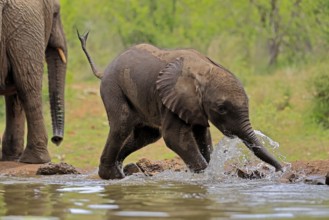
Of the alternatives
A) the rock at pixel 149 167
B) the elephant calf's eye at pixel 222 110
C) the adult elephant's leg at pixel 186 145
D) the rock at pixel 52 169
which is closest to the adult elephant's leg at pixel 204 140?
the adult elephant's leg at pixel 186 145

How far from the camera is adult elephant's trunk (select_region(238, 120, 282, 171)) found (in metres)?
7.83

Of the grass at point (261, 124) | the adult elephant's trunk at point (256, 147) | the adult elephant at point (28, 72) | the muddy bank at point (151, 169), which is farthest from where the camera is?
the grass at point (261, 124)

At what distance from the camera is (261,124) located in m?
13.0

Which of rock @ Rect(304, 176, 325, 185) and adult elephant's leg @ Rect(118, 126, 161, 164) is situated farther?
adult elephant's leg @ Rect(118, 126, 161, 164)

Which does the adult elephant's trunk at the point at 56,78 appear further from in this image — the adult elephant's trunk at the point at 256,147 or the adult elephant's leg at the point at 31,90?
the adult elephant's trunk at the point at 256,147

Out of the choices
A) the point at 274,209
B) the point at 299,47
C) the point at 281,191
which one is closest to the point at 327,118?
the point at 281,191

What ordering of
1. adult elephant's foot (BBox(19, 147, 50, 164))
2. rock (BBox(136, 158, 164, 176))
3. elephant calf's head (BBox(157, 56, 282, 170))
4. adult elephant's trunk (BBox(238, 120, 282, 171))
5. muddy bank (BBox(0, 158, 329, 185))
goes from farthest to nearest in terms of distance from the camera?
adult elephant's foot (BBox(19, 147, 50, 164)), rock (BBox(136, 158, 164, 176)), muddy bank (BBox(0, 158, 329, 185)), elephant calf's head (BBox(157, 56, 282, 170)), adult elephant's trunk (BBox(238, 120, 282, 171))

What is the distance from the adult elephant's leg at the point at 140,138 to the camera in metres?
9.08

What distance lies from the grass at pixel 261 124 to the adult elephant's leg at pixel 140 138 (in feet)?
10.3

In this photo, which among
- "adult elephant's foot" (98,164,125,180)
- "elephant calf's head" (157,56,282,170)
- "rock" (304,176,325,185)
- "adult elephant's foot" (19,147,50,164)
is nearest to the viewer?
"rock" (304,176,325,185)

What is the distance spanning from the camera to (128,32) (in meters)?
22.7

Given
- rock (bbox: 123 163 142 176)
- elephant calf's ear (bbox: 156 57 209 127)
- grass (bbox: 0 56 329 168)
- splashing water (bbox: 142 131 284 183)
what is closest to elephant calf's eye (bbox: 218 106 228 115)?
elephant calf's ear (bbox: 156 57 209 127)

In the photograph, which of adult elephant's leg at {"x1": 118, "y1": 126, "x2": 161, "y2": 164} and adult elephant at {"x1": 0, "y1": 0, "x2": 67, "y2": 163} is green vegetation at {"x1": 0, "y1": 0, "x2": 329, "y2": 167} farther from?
adult elephant's leg at {"x1": 118, "y1": 126, "x2": 161, "y2": 164}

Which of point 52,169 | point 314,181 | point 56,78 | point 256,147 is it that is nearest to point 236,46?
point 56,78
